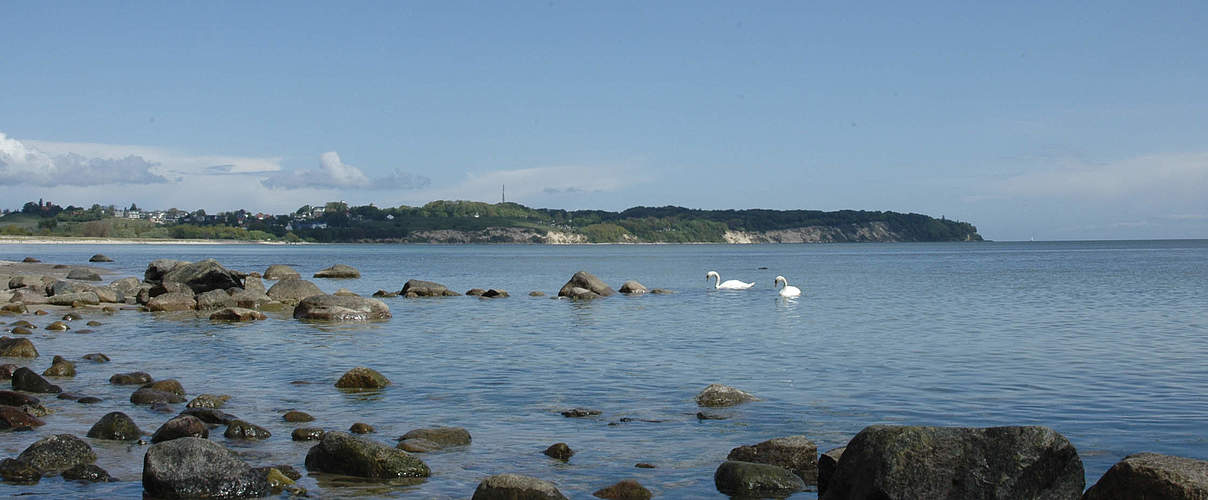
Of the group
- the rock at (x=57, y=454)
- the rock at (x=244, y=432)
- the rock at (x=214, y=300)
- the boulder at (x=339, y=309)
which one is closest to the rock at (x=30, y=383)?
the rock at (x=244, y=432)

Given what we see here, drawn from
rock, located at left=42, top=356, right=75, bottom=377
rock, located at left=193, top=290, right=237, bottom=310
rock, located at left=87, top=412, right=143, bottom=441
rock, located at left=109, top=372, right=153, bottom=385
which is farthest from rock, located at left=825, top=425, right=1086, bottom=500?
rock, located at left=193, top=290, right=237, bottom=310

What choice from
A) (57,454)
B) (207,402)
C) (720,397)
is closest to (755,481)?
(720,397)

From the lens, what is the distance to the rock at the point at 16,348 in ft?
67.9

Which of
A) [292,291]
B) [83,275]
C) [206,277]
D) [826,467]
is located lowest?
[83,275]

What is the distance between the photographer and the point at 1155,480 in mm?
8352

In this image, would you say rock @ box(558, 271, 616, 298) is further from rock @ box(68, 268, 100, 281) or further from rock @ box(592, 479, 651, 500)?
rock @ box(592, 479, 651, 500)

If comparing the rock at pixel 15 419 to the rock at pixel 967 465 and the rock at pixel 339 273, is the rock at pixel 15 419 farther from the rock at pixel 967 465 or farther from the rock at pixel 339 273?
the rock at pixel 339 273

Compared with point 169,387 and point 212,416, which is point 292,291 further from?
point 212,416

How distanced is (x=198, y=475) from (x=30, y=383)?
7.96 metres

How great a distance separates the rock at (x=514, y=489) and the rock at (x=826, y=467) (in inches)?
108

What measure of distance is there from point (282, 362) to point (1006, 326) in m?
21.5

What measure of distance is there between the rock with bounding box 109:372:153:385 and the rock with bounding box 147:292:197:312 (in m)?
18.2

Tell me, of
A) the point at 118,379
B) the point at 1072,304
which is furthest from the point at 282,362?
the point at 1072,304

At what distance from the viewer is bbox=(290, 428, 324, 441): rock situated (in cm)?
1297
